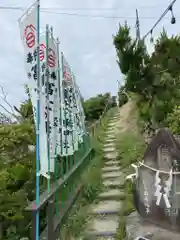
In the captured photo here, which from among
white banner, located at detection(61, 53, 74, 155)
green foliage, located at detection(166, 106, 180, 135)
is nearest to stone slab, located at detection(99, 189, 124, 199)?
white banner, located at detection(61, 53, 74, 155)

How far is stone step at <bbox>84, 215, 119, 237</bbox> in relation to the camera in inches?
183

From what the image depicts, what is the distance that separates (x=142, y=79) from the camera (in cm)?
1001

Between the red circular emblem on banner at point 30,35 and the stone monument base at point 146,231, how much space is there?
9.58 ft

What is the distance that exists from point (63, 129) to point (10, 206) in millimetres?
1874

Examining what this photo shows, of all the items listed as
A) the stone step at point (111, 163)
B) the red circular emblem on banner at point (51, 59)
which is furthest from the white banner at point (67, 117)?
the stone step at point (111, 163)

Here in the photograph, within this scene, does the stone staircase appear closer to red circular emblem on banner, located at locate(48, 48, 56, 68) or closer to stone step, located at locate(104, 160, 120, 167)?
stone step, located at locate(104, 160, 120, 167)

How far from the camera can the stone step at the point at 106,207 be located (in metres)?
5.44

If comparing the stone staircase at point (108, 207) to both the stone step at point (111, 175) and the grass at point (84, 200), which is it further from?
the grass at point (84, 200)

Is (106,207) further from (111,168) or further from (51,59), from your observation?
(51,59)

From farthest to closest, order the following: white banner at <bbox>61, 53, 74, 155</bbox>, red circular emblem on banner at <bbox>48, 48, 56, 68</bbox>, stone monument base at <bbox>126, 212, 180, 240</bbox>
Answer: white banner at <bbox>61, 53, 74, 155</bbox> < red circular emblem on banner at <bbox>48, 48, 56, 68</bbox> < stone monument base at <bbox>126, 212, 180, 240</bbox>

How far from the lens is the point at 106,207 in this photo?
569 cm

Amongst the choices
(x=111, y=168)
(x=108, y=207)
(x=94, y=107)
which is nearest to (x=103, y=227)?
(x=108, y=207)

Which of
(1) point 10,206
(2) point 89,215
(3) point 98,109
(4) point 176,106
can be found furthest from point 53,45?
(3) point 98,109

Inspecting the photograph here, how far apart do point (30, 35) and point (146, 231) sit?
3.09 metres
